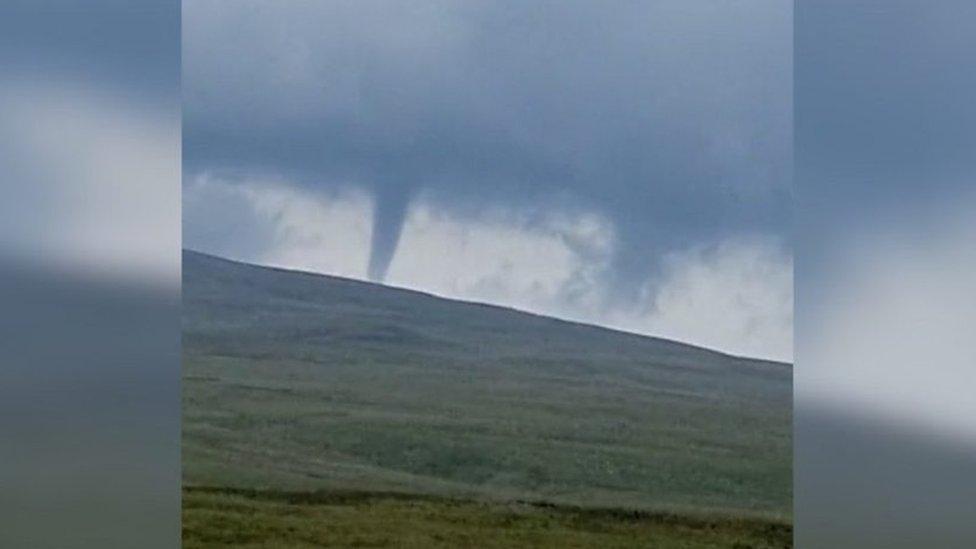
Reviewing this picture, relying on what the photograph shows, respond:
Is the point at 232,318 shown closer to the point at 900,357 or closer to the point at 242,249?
the point at 242,249

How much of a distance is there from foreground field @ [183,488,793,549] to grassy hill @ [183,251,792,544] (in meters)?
0.04

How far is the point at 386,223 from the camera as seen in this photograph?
4.72m

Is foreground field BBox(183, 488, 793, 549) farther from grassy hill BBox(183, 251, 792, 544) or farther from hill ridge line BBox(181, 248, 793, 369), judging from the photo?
hill ridge line BBox(181, 248, 793, 369)

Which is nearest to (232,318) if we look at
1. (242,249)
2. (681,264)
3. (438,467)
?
(242,249)

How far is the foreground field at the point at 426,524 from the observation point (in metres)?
4.71

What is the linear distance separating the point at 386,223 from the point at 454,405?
68cm

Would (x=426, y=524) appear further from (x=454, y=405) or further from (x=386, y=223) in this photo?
(x=386, y=223)

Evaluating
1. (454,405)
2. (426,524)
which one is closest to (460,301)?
(454,405)

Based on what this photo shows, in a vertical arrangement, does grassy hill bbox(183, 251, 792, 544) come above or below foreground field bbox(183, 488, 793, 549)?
above

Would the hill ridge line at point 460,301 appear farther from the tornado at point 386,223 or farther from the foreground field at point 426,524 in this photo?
the foreground field at point 426,524

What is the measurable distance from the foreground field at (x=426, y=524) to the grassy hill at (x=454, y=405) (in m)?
0.04

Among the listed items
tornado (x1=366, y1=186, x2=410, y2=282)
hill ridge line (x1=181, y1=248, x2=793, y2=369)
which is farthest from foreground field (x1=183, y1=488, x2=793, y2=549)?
tornado (x1=366, y1=186, x2=410, y2=282)

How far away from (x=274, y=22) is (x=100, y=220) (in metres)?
0.91

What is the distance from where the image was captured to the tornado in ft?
15.5
